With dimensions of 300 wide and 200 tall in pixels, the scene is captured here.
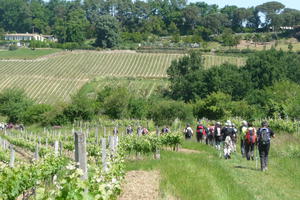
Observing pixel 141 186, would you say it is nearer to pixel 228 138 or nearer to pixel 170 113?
pixel 228 138

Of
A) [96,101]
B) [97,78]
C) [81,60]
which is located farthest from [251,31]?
[96,101]

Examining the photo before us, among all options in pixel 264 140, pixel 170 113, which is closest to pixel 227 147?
pixel 264 140

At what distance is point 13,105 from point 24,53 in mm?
56884

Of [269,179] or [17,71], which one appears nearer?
[269,179]

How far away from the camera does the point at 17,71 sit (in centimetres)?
9625

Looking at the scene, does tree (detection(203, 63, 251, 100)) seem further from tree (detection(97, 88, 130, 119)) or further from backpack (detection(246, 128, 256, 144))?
backpack (detection(246, 128, 256, 144))

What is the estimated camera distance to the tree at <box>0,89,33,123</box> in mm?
66438

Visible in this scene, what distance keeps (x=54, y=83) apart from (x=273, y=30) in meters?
89.9

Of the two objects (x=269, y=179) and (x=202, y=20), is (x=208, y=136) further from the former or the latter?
(x=202, y=20)

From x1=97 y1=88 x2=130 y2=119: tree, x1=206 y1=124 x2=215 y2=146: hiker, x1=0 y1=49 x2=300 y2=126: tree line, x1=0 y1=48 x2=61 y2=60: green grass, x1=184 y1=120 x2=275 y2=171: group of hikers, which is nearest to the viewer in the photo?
x1=184 y1=120 x2=275 y2=171: group of hikers

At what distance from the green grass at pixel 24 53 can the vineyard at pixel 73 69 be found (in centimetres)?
413

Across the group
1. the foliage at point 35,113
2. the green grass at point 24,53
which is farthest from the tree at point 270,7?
the foliage at point 35,113

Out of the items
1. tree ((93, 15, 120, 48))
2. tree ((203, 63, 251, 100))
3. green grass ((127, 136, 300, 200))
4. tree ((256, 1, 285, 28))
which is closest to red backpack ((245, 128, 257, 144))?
green grass ((127, 136, 300, 200))

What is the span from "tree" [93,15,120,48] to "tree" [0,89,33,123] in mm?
59508
